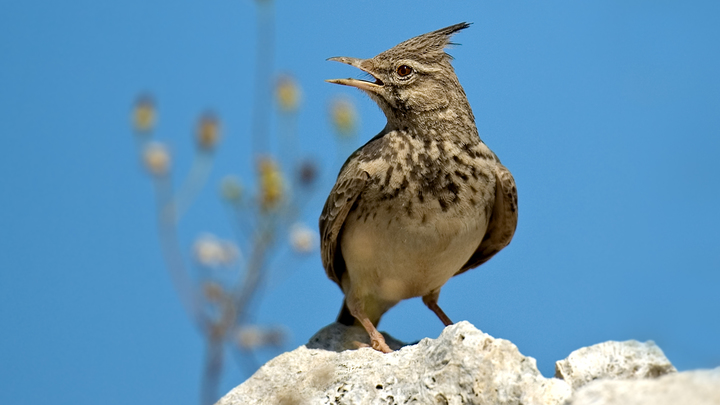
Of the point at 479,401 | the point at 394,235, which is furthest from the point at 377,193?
the point at 479,401

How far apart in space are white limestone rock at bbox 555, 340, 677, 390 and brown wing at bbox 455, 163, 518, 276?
2352 millimetres

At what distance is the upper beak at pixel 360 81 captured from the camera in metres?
7.00

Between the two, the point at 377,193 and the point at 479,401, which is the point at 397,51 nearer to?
the point at 377,193

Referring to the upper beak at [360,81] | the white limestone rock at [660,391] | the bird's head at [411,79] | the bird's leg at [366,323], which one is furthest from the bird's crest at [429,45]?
the white limestone rock at [660,391]

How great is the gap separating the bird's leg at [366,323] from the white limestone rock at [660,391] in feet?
10.6

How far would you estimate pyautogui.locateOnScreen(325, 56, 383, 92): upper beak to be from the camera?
7.00 m

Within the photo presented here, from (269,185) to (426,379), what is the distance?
1.48 m

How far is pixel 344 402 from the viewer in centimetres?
539

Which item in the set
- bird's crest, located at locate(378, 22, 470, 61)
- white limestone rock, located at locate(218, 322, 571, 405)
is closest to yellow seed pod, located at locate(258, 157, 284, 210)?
white limestone rock, located at locate(218, 322, 571, 405)

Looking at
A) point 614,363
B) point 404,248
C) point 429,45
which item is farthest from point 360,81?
point 614,363

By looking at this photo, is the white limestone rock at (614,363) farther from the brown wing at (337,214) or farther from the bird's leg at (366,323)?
the brown wing at (337,214)

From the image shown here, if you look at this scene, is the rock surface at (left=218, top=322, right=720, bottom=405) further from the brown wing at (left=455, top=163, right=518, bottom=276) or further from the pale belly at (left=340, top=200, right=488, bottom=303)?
the brown wing at (left=455, top=163, right=518, bottom=276)

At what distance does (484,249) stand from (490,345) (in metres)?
3.03

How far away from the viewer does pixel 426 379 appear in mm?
5062
